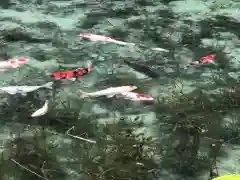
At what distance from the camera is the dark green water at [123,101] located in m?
1.80

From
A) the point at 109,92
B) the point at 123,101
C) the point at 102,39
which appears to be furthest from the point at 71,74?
the point at 102,39

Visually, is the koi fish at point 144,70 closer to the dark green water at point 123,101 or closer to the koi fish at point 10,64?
the dark green water at point 123,101

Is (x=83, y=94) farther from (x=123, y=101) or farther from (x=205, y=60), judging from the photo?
(x=205, y=60)

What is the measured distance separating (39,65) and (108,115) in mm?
759

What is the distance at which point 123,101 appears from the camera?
225 centimetres

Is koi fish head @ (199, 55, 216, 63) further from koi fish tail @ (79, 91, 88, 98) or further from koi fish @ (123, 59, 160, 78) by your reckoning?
koi fish tail @ (79, 91, 88, 98)

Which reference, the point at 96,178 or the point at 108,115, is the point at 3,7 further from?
the point at 96,178

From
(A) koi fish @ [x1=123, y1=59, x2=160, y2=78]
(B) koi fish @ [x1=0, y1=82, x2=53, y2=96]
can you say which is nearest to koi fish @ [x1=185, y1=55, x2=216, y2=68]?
(A) koi fish @ [x1=123, y1=59, x2=160, y2=78]

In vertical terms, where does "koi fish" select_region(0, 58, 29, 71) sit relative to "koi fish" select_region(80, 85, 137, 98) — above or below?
above

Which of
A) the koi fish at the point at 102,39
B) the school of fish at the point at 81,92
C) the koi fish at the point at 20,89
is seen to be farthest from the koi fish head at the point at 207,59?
the koi fish at the point at 20,89

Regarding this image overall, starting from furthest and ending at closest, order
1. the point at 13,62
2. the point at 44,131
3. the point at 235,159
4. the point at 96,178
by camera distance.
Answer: the point at 13,62 < the point at 44,131 < the point at 235,159 < the point at 96,178

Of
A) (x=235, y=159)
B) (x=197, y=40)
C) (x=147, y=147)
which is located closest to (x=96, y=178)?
(x=147, y=147)

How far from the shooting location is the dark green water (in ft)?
5.89

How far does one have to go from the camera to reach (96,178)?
1689 mm
